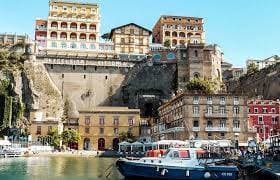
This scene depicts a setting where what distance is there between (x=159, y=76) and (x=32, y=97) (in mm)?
28156

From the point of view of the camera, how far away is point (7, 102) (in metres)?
78.2

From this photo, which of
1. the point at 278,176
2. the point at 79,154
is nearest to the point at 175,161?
the point at 278,176

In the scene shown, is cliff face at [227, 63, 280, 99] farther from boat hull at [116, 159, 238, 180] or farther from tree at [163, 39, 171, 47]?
boat hull at [116, 159, 238, 180]

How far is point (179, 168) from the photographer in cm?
2830

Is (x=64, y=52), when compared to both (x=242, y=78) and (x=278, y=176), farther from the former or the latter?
(x=278, y=176)

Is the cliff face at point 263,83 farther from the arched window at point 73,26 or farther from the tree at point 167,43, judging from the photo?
the arched window at point 73,26

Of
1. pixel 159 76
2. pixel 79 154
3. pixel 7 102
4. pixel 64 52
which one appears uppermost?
pixel 64 52

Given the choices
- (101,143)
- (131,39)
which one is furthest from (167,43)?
(101,143)

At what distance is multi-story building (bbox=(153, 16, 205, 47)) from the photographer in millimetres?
108438

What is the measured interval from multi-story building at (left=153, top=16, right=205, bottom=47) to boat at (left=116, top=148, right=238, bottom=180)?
80471 mm

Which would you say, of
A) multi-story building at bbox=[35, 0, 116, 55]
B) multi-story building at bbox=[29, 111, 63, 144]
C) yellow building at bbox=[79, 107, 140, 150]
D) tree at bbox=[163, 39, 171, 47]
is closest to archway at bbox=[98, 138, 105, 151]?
yellow building at bbox=[79, 107, 140, 150]

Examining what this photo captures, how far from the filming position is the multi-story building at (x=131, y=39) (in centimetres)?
9850

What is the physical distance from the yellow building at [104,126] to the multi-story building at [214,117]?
19059mm

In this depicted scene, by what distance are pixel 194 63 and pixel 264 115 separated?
82.1 feet
